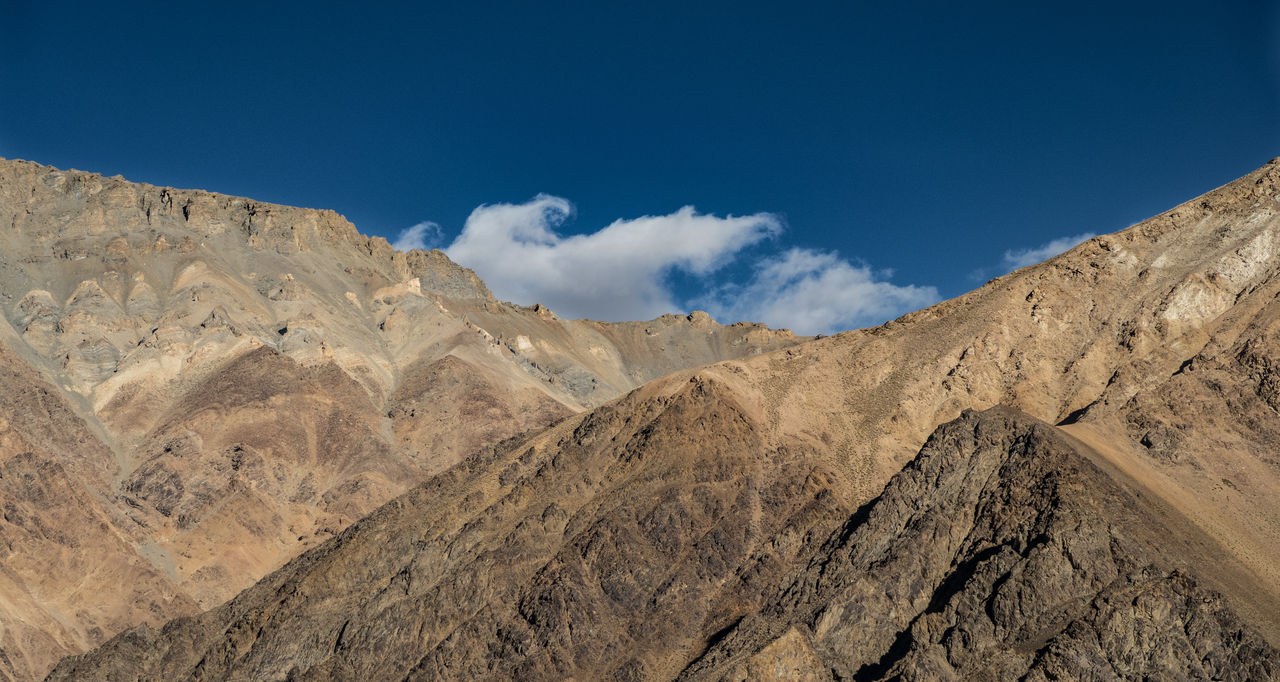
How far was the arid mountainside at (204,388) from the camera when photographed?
10331 cm

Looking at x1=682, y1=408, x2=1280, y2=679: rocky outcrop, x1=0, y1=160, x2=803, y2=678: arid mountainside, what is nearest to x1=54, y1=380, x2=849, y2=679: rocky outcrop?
x1=682, y1=408, x2=1280, y2=679: rocky outcrop

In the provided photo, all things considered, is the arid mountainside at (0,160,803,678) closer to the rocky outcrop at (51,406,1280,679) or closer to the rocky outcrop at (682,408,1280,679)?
the rocky outcrop at (51,406,1280,679)

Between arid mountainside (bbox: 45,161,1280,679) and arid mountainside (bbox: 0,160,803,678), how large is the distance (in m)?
22.2

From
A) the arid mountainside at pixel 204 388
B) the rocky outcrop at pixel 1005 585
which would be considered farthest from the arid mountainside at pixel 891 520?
the arid mountainside at pixel 204 388

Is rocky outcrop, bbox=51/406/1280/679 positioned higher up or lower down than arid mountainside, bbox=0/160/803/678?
lower down

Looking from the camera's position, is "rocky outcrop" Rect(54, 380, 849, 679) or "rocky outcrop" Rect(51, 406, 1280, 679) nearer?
"rocky outcrop" Rect(51, 406, 1280, 679)

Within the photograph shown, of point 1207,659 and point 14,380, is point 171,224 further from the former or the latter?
point 1207,659

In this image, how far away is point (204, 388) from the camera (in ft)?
433

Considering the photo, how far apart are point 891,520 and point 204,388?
87320 millimetres

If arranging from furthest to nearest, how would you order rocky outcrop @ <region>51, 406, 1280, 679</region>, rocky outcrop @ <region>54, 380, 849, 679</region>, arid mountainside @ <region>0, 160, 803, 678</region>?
arid mountainside @ <region>0, 160, 803, 678</region> → rocky outcrop @ <region>54, 380, 849, 679</region> → rocky outcrop @ <region>51, 406, 1280, 679</region>

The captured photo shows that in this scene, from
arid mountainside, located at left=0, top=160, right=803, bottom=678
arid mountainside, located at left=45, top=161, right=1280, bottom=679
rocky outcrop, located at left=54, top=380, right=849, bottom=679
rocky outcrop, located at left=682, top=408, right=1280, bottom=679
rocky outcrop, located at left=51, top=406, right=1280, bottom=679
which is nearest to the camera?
rocky outcrop, located at left=682, top=408, right=1280, bottom=679

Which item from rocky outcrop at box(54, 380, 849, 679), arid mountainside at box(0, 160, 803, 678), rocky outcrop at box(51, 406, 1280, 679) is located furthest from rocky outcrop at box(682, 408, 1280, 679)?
arid mountainside at box(0, 160, 803, 678)

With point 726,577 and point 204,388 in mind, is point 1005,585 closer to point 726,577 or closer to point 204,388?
point 726,577

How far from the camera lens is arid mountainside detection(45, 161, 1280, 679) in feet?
193
